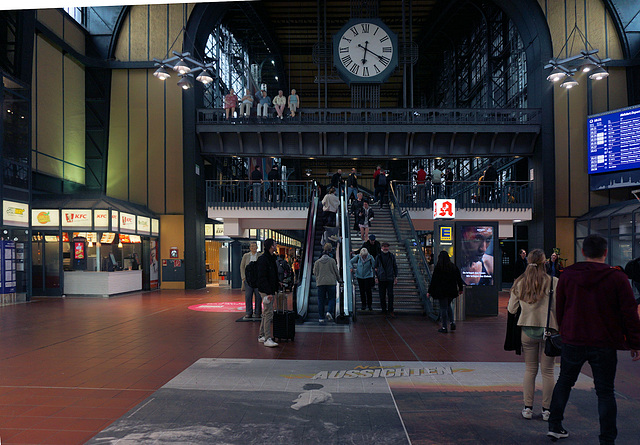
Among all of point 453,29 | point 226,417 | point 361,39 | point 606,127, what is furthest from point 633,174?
point 226,417

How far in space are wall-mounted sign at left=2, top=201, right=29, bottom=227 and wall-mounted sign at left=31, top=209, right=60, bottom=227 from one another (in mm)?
1741

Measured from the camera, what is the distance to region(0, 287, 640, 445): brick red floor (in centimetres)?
464

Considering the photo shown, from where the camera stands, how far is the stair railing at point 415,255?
12127 millimetres

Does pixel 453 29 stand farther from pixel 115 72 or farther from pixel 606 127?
pixel 115 72

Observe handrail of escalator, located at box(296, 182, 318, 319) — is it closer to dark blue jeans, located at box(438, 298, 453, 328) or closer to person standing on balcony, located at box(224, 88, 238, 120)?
dark blue jeans, located at box(438, 298, 453, 328)

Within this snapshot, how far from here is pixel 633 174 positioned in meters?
19.0

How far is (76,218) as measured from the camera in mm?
17609

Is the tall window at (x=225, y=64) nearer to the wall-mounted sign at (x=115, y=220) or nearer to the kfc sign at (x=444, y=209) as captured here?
the wall-mounted sign at (x=115, y=220)

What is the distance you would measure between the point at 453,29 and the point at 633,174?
1546 cm

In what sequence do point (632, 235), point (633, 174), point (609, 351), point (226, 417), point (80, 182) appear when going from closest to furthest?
1. point (609, 351)
2. point (226, 417)
3. point (632, 235)
4. point (633, 174)
5. point (80, 182)

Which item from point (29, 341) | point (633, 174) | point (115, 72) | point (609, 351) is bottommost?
point (29, 341)

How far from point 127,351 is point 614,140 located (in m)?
19.9

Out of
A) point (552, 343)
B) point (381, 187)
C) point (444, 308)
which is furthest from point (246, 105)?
point (552, 343)

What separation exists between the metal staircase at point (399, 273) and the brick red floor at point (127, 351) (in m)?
0.76
